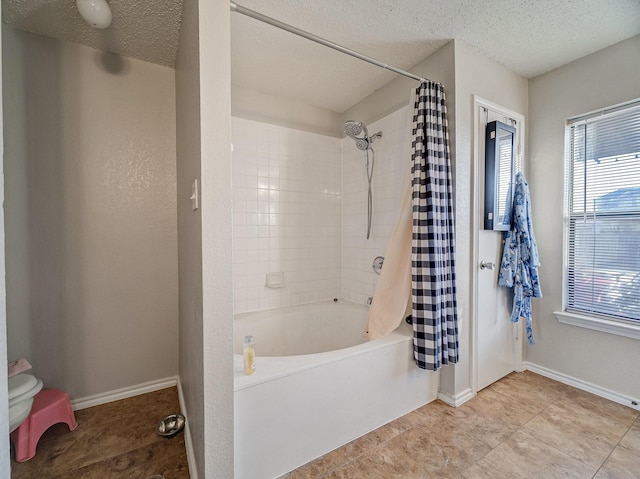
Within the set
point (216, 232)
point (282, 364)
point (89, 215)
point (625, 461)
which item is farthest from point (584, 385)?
point (89, 215)

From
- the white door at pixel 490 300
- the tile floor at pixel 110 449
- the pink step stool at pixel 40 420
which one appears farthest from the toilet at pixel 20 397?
the white door at pixel 490 300

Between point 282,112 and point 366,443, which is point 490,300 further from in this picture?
point 282,112

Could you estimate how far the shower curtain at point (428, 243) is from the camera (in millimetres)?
1702

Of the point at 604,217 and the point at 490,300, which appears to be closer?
the point at 604,217

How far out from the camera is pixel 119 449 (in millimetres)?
1521

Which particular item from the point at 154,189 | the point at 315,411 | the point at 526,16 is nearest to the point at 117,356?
the point at 154,189

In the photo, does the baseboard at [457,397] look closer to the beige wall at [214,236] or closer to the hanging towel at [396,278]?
the hanging towel at [396,278]

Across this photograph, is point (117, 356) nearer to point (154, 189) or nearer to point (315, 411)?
point (154, 189)

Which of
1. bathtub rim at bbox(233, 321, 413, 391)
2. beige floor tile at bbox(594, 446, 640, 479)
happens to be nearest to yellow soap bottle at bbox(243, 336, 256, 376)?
bathtub rim at bbox(233, 321, 413, 391)

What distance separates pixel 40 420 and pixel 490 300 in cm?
291

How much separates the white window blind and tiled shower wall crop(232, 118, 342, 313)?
1867 mm

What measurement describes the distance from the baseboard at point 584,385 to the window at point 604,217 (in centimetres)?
48

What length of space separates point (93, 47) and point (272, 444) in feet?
8.72

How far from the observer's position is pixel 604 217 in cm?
194
